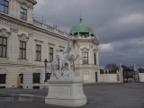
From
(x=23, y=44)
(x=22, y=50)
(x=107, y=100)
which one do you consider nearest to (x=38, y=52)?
(x=23, y=44)

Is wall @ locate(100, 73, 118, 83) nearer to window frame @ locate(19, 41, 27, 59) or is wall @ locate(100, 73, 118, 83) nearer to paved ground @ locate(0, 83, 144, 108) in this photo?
window frame @ locate(19, 41, 27, 59)

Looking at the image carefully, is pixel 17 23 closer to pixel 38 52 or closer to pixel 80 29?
pixel 38 52

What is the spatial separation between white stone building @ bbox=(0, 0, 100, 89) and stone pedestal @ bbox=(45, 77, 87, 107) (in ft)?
53.3

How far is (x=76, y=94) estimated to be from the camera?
481 inches

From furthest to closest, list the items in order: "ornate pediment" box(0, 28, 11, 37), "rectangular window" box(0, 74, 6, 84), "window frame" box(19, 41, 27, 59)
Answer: "window frame" box(19, 41, 27, 59)
"ornate pediment" box(0, 28, 11, 37)
"rectangular window" box(0, 74, 6, 84)

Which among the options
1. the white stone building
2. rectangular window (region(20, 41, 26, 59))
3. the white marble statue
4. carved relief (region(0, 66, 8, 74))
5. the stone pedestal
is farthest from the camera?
rectangular window (region(20, 41, 26, 59))

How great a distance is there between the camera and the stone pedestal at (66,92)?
12030 mm

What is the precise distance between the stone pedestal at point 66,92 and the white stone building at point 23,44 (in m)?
16.2

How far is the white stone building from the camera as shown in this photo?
28.6m

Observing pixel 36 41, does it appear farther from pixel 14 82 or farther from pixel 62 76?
pixel 62 76

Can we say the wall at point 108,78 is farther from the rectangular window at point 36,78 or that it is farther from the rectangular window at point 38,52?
the rectangular window at point 36,78

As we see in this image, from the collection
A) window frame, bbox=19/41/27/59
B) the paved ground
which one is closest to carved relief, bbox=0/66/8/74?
window frame, bbox=19/41/27/59

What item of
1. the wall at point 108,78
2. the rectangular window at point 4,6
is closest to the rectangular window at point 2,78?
the rectangular window at point 4,6

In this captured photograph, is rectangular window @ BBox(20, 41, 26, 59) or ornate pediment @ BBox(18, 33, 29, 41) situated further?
rectangular window @ BBox(20, 41, 26, 59)
